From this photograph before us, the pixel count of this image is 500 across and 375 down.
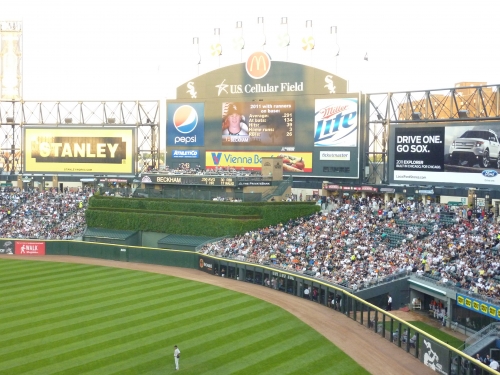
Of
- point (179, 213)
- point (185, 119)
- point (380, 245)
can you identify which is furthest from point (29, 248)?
point (380, 245)

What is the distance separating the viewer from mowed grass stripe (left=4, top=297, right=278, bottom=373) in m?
21.6

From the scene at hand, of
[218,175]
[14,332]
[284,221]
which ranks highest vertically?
[218,175]

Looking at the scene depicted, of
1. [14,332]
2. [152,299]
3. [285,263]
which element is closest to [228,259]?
[285,263]

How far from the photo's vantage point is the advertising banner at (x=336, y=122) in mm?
48188

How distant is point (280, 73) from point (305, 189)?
10109 mm

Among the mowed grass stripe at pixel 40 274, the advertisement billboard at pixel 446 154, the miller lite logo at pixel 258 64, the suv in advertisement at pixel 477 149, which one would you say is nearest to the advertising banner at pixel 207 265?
the mowed grass stripe at pixel 40 274

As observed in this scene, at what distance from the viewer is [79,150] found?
57.9 meters

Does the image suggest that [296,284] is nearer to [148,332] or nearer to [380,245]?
[380,245]

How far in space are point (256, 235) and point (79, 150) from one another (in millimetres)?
23744

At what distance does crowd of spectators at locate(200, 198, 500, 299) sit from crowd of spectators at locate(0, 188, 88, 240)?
1508 cm

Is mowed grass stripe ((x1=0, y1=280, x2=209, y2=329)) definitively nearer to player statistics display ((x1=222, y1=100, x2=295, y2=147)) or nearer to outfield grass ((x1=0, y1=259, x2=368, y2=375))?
outfield grass ((x1=0, y1=259, x2=368, y2=375))

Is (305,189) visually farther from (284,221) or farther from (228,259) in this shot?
(228,259)

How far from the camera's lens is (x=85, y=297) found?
3128cm

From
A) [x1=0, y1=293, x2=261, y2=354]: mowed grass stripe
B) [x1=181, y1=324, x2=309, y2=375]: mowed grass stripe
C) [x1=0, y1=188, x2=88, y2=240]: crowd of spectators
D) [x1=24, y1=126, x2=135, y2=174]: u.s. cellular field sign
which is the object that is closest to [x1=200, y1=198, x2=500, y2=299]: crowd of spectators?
[x1=0, y1=293, x2=261, y2=354]: mowed grass stripe
